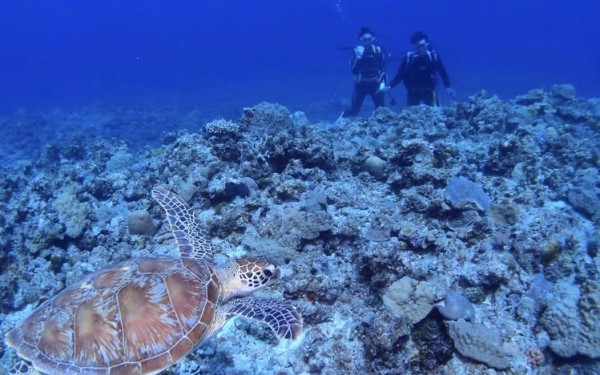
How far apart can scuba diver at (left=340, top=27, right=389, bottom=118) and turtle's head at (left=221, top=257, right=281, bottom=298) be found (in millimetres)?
10970

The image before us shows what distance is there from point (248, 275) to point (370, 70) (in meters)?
12.2

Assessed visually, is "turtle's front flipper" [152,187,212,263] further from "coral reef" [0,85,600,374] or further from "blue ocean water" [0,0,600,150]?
"blue ocean water" [0,0,600,150]

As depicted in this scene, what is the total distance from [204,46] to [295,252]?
309 ft

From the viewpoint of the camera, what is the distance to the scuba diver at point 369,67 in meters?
13.9

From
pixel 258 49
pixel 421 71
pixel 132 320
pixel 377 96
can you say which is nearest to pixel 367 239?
pixel 132 320

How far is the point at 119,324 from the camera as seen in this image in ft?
9.99

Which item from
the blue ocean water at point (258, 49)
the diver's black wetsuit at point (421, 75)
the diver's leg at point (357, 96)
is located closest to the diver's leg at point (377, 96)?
the diver's leg at point (357, 96)

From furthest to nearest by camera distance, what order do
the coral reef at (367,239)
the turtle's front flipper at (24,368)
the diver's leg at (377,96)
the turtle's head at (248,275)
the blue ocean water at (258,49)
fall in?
the blue ocean water at (258,49) < the diver's leg at (377,96) < the turtle's head at (248,275) < the coral reef at (367,239) < the turtle's front flipper at (24,368)

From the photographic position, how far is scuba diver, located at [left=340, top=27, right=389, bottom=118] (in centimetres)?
1391

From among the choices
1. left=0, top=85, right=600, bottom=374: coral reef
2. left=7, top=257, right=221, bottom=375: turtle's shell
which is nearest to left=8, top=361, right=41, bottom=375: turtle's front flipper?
left=7, top=257, right=221, bottom=375: turtle's shell

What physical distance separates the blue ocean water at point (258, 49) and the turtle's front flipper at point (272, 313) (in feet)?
51.2

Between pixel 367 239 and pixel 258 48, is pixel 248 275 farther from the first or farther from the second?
pixel 258 48

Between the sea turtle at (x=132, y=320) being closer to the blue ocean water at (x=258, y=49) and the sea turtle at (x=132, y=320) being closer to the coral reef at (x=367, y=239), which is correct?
the coral reef at (x=367, y=239)

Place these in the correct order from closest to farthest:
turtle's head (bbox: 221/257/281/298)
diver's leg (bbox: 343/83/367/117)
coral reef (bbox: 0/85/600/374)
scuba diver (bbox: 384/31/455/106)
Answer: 1. coral reef (bbox: 0/85/600/374)
2. turtle's head (bbox: 221/257/281/298)
3. scuba diver (bbox: 384/31/455/106)
4. diver's leg (bbox: 343/83/367/117)
